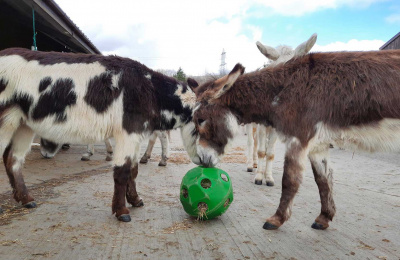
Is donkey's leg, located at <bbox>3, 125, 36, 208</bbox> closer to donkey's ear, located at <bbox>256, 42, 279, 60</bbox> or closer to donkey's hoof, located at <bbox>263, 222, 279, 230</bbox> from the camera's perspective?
donkey's hoof, located at <bbox>263, 222, 279, 230</bbox>

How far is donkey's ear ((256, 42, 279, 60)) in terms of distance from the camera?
648 cm

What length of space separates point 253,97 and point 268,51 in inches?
126

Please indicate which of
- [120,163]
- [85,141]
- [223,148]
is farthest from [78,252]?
[223,148]

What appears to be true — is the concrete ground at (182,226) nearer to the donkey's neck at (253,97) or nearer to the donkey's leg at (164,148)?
the donkey's neck at (253,97)

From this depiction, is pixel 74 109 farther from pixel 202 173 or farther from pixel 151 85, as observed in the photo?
pixel 202 173

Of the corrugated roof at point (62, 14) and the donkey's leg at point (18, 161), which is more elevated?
the corrugated roof at point (62, 14)

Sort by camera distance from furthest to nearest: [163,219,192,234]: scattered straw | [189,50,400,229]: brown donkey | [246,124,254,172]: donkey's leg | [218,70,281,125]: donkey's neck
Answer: [246,124,254,172]: donkey's leg < [218,70,281,125]: donkey's neck < [163,219,192,234]: scattered straw < [189,50,400,229]: brown donkey

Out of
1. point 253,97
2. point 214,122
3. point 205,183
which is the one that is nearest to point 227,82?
point 253,97

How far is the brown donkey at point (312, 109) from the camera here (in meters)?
3.08

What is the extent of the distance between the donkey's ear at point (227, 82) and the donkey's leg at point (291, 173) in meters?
0.94

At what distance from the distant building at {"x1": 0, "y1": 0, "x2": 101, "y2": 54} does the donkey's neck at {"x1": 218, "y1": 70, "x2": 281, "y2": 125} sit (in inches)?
174

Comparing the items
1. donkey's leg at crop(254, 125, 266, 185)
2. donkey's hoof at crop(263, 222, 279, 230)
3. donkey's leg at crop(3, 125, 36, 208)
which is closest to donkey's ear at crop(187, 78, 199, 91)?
donkey's hoof at crop(263, 222, 279, 230)

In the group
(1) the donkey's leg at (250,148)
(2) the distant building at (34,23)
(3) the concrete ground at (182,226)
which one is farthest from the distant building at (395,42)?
(2) the distant building at (34,23)

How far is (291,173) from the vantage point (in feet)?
11.1
